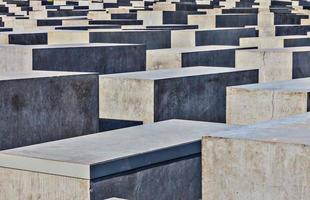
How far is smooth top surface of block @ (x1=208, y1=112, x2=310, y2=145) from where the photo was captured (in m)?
5.03

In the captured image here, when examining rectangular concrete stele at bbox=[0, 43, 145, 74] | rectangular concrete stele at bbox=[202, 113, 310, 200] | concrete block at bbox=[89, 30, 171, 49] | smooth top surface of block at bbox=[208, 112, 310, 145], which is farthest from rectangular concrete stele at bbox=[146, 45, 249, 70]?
rectangular concrete stele at bbox=[202, 113, 310, 200]

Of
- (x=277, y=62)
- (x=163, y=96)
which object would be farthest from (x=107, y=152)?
(x=277, y=62)

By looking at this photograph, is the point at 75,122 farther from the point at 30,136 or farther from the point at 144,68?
the point at 144,68

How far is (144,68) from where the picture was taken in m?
11.1

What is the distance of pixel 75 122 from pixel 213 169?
3.25 metres

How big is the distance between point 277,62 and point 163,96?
2.64m

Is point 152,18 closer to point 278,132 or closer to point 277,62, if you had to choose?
point 277,62

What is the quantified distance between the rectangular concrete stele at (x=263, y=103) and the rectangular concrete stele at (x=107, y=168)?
1.28 metres

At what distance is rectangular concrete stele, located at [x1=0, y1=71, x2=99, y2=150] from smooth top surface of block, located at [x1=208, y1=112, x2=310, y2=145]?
2732mm

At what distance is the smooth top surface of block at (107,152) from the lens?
5.79 metres

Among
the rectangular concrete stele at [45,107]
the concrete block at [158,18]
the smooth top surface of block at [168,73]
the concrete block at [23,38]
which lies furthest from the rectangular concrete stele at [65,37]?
the concrete block at [158,18]

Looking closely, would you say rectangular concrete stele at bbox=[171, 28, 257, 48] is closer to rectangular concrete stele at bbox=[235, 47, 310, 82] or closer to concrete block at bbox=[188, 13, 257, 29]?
rectangular concrete stele at bbox=[235, 47, 310, 82]

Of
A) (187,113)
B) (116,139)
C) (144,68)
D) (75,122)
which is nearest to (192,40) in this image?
(144,68)

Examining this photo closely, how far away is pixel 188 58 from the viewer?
11297 mm
